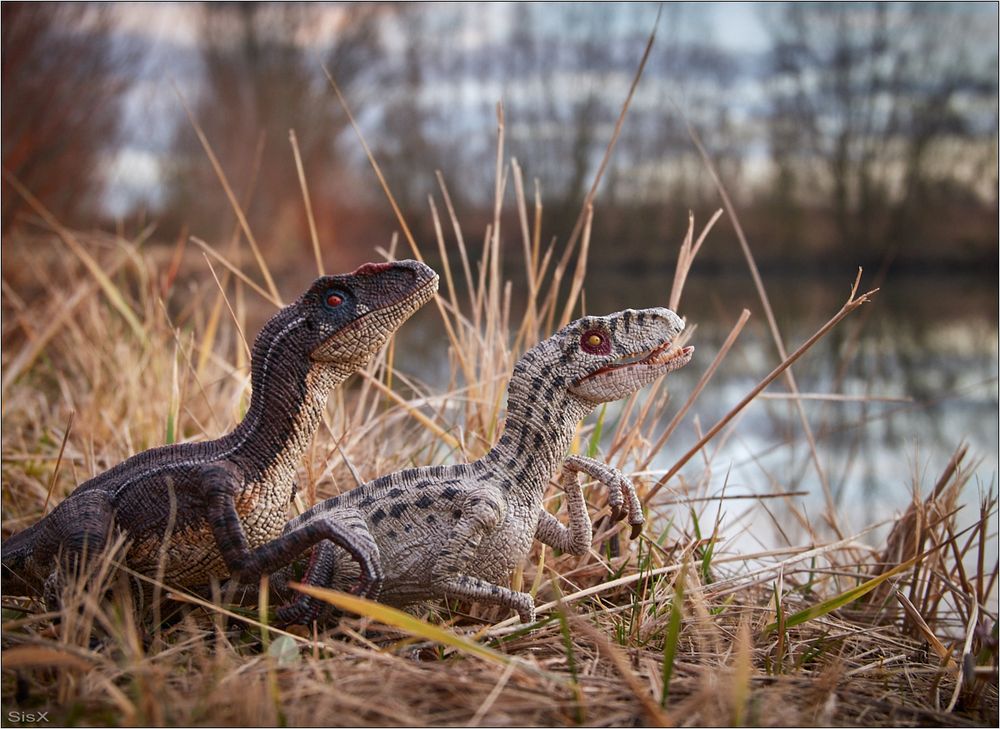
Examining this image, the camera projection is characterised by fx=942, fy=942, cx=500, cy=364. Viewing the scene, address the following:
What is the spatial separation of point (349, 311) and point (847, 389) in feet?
26.8

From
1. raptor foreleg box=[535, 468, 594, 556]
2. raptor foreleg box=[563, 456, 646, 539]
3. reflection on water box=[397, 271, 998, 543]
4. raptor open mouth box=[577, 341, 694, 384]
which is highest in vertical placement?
raptor open mouth box=[577, 341, 694, 384]

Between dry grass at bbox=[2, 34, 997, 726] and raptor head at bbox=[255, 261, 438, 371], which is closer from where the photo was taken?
dry grass at bbox=[2, 34, 997, 726]

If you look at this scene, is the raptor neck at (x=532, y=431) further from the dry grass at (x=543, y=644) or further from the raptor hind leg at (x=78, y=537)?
the raptor hind leg at (x=78, y=537)

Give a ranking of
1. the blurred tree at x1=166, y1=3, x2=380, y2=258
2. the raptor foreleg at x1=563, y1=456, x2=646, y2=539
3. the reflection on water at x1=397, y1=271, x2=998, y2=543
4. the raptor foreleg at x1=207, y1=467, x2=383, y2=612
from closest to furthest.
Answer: the raptor foreleg at x1=207, y1=467, x2=383, y2=612
the raptor foreleg at x1=563, y1=456, x2=646, y2=539
the reflection on water at x1=397, y1=271, x2=998, y2=543
the blurred tree at x1=166, y1=3, x2=380, y2=258

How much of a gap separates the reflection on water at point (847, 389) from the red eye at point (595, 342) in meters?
0.81

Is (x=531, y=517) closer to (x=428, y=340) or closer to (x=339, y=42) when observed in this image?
(x=428, y=340)

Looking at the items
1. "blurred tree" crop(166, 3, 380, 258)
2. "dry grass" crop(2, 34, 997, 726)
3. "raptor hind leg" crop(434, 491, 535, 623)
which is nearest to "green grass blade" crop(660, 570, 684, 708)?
"dry grass" crop(2, 34, 997, 726)

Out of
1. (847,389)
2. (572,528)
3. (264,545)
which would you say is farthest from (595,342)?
(847,389)

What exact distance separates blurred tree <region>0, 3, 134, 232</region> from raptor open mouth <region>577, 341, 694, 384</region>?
194 inches

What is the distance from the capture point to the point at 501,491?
78.4 inches

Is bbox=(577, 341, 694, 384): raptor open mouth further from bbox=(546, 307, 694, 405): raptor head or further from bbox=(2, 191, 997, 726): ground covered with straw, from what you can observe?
bbox=(2, 191, 997, 726): ground covered with straw

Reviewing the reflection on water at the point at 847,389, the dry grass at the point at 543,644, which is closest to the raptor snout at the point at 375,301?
the dry grass at the point at 543,644

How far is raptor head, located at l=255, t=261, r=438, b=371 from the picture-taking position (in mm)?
1902

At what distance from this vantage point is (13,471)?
3299 millimetres
